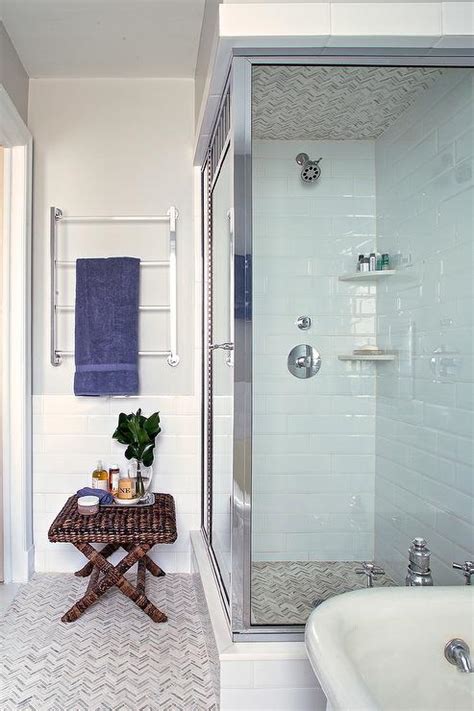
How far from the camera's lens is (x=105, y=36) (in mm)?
2602

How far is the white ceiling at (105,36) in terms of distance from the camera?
93.7 inches

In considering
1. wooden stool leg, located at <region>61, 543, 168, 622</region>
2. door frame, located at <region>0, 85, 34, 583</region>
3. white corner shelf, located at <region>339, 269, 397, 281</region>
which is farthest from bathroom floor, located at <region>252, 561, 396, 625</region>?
door frame, located at <region>0, 85, 34, 583</region>

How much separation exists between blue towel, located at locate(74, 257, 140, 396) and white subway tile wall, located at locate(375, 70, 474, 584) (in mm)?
1235

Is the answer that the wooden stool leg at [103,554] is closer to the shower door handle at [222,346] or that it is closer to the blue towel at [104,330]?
the blue towel at [104,330]

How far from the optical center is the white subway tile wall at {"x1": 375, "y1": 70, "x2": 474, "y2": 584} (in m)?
1.91

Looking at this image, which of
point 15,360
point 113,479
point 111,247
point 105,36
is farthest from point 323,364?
point 105,36

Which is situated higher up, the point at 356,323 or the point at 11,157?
the point at 11,157

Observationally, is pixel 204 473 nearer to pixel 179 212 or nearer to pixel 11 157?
pixel 179 212

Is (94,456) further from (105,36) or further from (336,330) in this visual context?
(105,36)

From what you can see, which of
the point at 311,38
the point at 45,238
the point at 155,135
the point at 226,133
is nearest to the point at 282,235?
the point at 226,133

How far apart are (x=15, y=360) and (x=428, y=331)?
190cm

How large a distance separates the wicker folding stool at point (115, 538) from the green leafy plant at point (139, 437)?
9.9 inches

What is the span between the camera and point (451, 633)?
1.44 m

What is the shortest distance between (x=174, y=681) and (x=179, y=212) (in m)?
2.11
